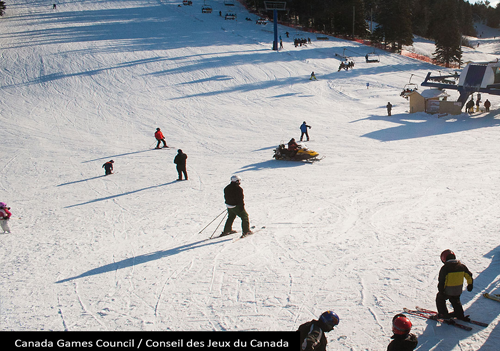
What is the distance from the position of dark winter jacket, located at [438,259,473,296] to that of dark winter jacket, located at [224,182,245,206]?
4010 millimetres

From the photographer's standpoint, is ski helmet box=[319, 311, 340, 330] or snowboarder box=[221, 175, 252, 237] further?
snowboarder box=[221, 175, 252, 237]

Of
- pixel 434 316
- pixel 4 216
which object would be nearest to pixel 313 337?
pixel 434 316

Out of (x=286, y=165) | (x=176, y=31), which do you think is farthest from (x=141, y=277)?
(x=176, y=31)

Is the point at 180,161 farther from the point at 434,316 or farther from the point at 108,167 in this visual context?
the point at 434,316

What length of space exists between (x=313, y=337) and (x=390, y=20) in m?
49.7

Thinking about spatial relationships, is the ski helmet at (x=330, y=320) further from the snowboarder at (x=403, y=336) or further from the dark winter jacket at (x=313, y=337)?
the snowboarder at (x=403, y=336)

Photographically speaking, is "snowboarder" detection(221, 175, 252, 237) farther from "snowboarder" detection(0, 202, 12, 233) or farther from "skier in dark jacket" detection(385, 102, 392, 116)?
"skier in dark jacket" detection(385, 102, 392, 116)

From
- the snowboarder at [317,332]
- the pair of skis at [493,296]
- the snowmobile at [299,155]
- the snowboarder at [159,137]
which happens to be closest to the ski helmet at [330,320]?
the snowboarder at [317,332]

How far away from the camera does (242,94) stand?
28.9 m

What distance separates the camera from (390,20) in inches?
1818

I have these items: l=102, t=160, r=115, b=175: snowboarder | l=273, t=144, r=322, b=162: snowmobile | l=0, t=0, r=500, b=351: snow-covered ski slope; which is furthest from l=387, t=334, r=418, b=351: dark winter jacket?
l=102, t=160, r=115, b=175: snowboarder

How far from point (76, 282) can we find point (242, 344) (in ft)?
12.7

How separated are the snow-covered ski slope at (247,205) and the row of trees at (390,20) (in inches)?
715

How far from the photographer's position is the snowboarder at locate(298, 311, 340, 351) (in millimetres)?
3615
